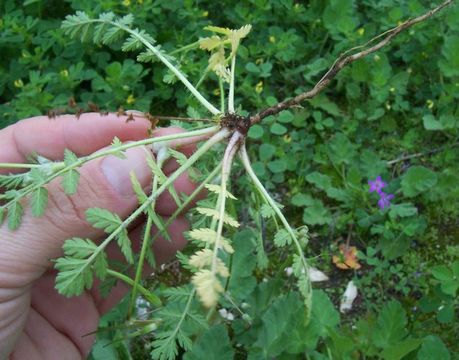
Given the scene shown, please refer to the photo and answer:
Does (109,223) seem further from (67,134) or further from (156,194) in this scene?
(67,134)

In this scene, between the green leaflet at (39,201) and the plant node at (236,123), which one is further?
the plant node at (236,123)

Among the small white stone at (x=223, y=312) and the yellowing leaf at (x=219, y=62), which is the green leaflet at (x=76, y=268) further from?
the small white stone at (x=223, y=312)

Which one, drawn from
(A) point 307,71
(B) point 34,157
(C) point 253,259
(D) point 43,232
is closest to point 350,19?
(A) point 307,71

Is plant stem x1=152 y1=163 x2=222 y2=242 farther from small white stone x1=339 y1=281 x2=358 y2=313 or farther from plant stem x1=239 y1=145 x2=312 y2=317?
small white stone x1=339 y1=281 x2=358 y2=313

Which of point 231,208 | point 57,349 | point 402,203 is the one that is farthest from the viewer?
point 402,203

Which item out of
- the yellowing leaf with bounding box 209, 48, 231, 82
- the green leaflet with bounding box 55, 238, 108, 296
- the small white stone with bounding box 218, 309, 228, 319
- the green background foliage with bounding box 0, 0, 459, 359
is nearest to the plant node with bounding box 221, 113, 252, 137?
the yellowing leaf with bounding box 209, 48, 231, 82

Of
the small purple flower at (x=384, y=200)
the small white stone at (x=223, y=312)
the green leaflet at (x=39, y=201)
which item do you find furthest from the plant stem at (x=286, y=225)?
the small purple flower at (x=384, y=200)

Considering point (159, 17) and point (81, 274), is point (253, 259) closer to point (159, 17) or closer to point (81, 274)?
point (81, 274)
